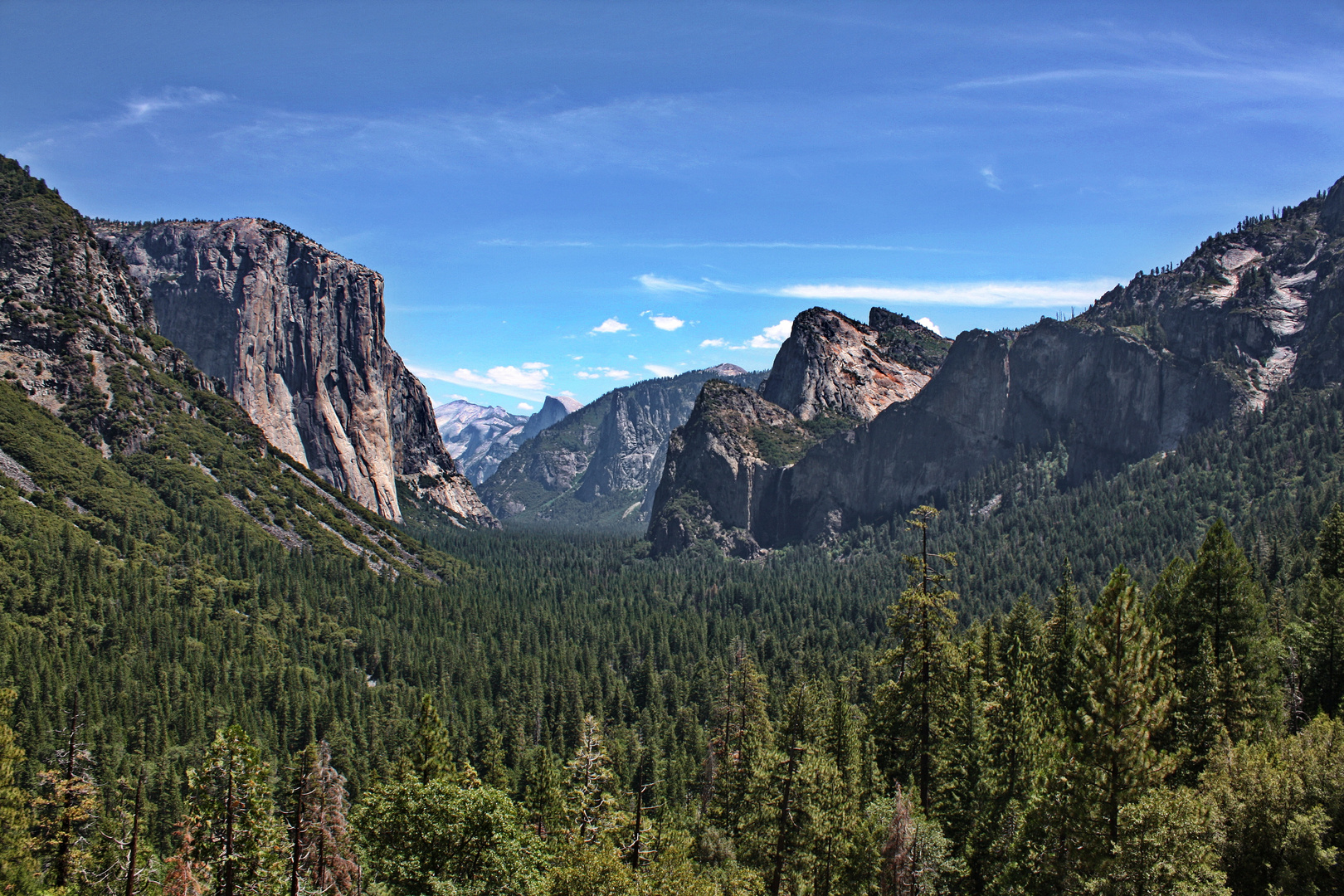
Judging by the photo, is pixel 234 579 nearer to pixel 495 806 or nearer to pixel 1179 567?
pixel 495 806

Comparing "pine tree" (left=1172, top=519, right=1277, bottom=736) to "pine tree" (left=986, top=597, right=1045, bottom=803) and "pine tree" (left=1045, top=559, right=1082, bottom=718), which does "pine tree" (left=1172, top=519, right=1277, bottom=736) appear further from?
"pine tree" (left=986, top=597, right=1045, bottom=803)

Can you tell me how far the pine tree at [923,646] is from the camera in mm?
33062

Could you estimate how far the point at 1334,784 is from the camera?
27.2 m

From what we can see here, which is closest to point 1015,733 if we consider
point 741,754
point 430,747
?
point 741,754

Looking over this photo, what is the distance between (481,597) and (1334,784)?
163490 mm

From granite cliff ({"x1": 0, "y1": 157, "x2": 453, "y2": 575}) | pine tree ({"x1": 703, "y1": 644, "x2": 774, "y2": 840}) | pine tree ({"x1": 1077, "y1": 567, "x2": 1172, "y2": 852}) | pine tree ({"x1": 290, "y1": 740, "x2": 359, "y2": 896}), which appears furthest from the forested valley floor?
granite cliff ({"x1": 0, "y1": 157, "x2": 453, "y2": 575})

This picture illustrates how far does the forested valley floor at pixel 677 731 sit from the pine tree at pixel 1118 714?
0.29ft

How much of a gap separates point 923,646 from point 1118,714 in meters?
8.72

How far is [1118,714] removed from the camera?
Result: 25.6 m

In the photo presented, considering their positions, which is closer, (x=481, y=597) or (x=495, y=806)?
(x=495, y=806)

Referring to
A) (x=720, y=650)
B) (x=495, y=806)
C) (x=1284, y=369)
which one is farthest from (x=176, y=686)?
(x=1284, y=369)

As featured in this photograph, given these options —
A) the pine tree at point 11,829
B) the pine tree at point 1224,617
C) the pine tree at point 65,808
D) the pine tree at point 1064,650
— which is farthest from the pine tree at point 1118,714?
the pine tree at point 11,829

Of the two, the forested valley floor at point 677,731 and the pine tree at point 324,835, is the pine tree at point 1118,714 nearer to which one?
the forested valley floor at point 677,731

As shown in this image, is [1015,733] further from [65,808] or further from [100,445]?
[100,445]
